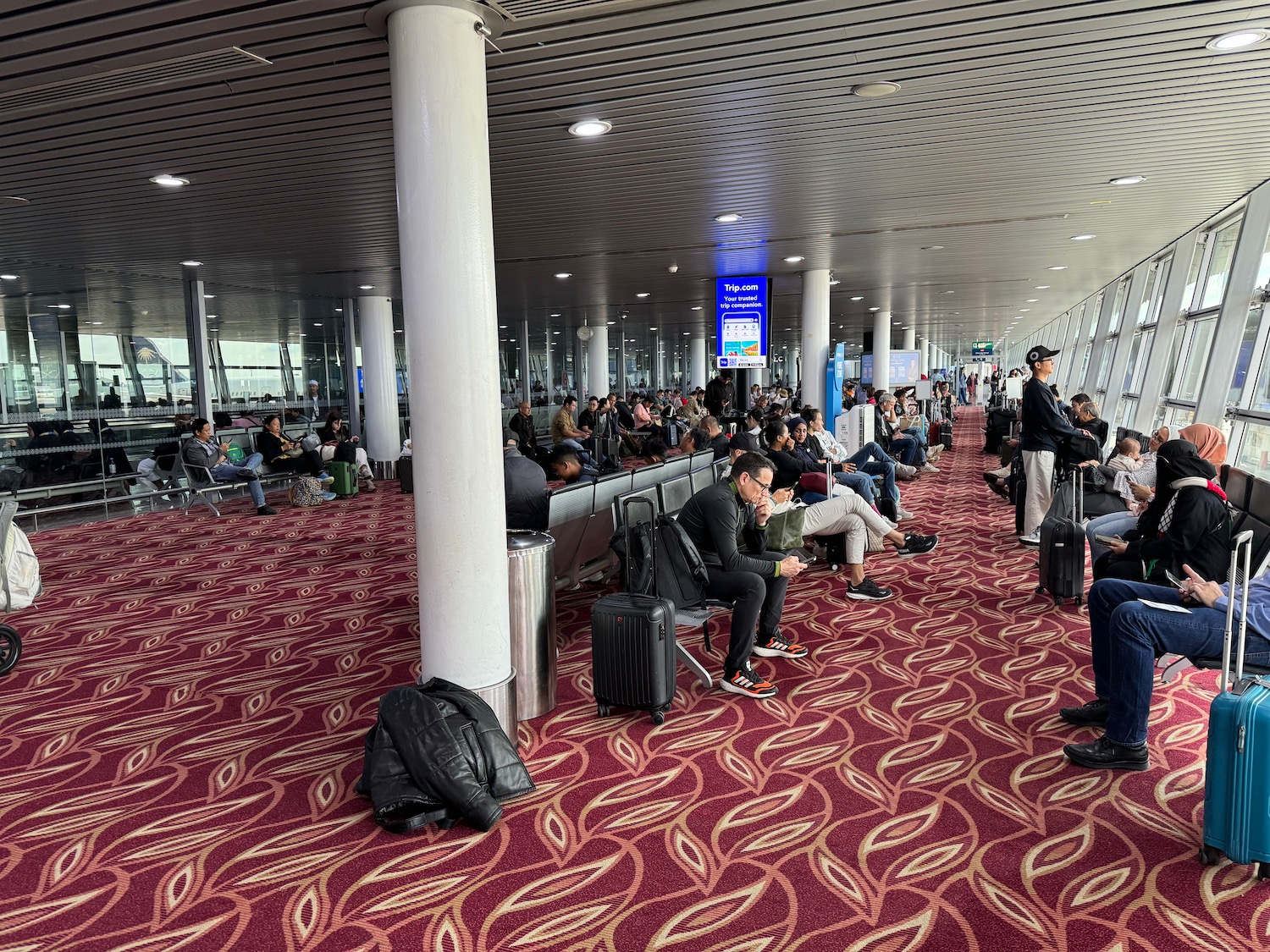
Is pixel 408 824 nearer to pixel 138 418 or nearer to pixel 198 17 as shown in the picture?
pixel 198 17

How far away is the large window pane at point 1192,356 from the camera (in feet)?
32.6

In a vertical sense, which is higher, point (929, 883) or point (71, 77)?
point (71, 77)

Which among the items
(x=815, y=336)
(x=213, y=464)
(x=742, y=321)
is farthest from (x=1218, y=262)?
(x=213, y=464)

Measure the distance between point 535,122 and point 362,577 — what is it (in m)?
3.96

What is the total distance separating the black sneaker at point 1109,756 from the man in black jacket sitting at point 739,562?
55.2 inches

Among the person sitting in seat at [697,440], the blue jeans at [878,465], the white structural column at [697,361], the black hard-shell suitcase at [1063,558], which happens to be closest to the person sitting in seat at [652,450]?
the blue jeans at [878,465]

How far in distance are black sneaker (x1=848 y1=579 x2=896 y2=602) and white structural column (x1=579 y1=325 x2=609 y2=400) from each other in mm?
17702

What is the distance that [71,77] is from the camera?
427cm

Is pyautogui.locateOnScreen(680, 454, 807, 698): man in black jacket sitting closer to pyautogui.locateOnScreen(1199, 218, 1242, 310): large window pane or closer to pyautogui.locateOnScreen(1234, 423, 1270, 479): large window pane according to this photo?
pyautogui.locateOnScreen(1234, 423, 1270, 479): large window pane

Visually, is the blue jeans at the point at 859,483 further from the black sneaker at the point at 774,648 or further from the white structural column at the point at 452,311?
the white structural column at the point at 452,311

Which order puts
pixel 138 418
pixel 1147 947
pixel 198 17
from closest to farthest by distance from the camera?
pixel 1147 947, pixel 198 17, pixel 138 418

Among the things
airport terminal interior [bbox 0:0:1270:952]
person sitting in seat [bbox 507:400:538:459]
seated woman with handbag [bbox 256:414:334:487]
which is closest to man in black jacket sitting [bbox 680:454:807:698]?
airport terminal interior [bbox 0:0:1270:952]

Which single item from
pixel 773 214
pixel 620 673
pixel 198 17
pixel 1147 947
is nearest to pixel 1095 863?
pixel 1147 947

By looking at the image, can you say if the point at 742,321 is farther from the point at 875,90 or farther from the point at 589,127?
the point at 875,90
